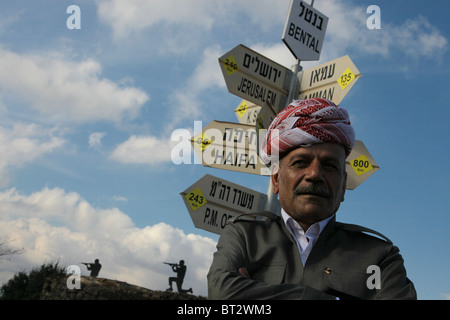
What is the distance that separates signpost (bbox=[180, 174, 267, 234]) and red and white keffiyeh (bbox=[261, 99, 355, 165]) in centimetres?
367

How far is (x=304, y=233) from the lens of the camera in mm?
1983

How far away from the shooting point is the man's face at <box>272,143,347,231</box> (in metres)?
1.92

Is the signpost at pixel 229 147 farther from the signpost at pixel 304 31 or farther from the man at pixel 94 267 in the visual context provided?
the man at pixel 94 267

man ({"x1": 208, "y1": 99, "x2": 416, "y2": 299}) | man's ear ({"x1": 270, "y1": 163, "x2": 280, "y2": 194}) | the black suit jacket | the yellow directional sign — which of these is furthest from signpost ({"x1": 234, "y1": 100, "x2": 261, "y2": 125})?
the black suit jacket

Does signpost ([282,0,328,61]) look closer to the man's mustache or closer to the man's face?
the man's face

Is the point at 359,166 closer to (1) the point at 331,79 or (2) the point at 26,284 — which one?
(1) the point at 331,79

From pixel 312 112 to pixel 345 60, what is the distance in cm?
414

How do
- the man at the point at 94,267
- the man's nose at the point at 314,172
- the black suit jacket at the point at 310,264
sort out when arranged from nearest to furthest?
the black suit jacket at the point at 310,264, the man's nose at the point at 314,172, the man at the point at 94,267

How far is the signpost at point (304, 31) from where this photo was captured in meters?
6.25

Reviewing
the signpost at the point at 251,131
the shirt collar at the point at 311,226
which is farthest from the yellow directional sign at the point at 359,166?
the shirt collar at the point at 311,226

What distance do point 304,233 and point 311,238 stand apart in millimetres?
37

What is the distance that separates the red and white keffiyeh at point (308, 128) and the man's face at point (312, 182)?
0.04 m

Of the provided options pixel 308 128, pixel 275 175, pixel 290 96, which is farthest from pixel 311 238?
pixel 290 96

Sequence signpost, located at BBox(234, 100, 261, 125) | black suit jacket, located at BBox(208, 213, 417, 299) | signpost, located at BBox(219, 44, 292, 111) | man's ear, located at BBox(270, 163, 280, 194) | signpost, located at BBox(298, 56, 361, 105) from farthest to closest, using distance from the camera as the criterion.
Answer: signpost, located at BBox(234, 100, 261, 125) < signpost, located at BBox(219, 44, 292, 111) < signpost, located at BBox(298, 56, 361, 105) < man's ear, located at BBox(270, 163, 280, 194) < black suit jacket, located at BBox(208, 213, 417, 299)
